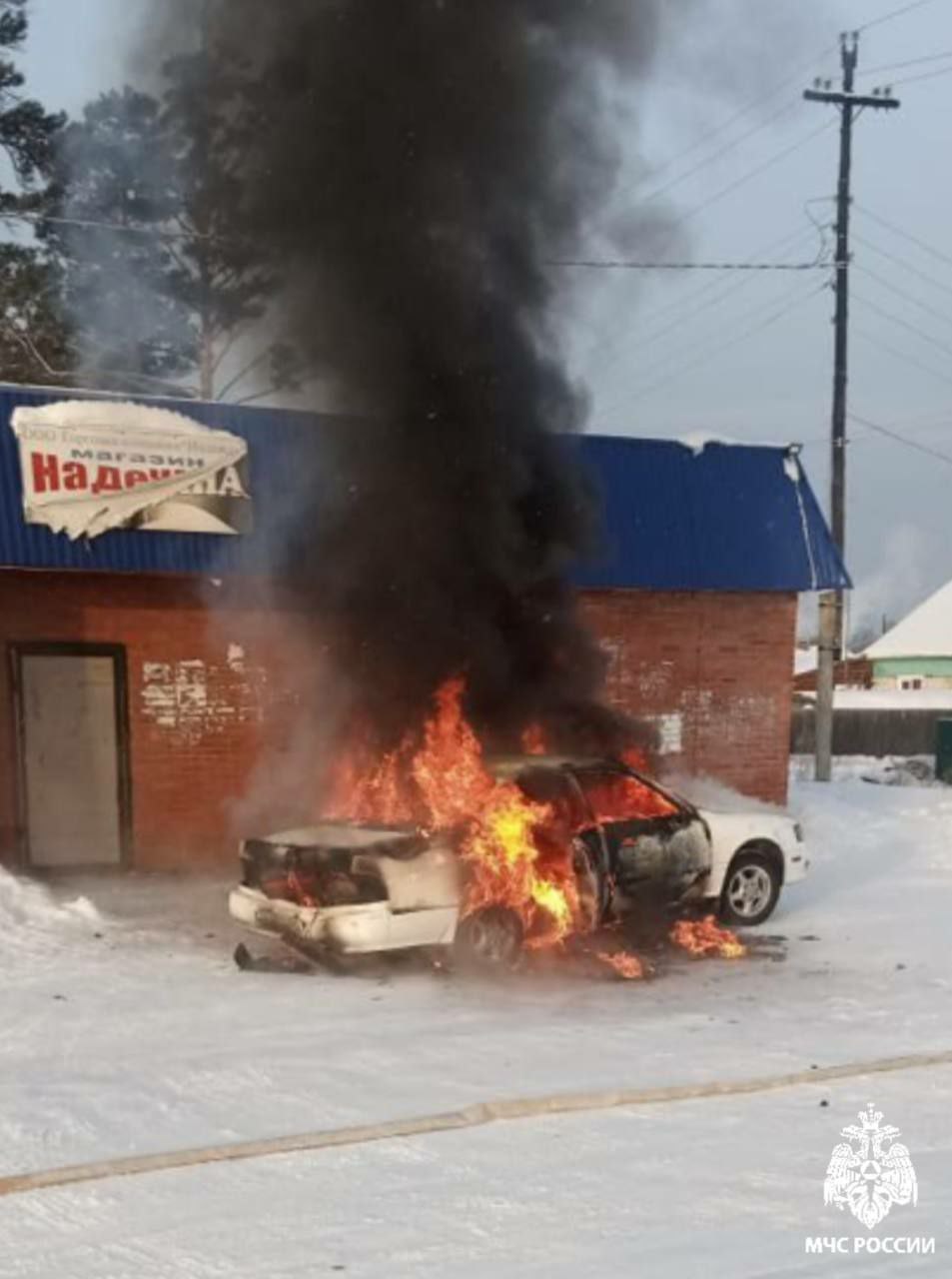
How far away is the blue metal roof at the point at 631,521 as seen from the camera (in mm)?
12766

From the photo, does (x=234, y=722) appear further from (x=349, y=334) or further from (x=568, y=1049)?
(x=568, y=1049)

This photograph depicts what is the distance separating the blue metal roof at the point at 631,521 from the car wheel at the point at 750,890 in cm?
430

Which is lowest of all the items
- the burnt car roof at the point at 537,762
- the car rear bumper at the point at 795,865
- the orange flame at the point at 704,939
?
the orange flame at the point at 704,939

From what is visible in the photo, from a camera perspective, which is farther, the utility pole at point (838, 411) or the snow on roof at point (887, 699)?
the snow on roof at point (887, 699)

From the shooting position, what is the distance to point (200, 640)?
13.8 meters

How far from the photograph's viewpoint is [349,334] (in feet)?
40.3

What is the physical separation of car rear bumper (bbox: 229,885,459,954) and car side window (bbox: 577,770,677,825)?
1.50m

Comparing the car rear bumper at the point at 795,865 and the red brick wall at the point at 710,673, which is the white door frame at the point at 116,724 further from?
the car rear bumper at the point at 795,865

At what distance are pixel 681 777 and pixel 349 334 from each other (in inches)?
268

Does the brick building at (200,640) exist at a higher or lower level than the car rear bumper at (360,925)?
A: higher

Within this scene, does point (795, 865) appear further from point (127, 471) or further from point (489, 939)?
point (127, 471)

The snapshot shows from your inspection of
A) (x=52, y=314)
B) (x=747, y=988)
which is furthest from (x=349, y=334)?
(x=52, y=314)

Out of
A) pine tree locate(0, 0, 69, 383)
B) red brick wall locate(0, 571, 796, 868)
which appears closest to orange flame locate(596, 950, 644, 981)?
red brick wall locate(0, 571, 796, 868)

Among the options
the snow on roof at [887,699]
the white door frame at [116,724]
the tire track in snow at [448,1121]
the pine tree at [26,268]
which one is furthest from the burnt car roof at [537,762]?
the snow on roof at [887,699]
